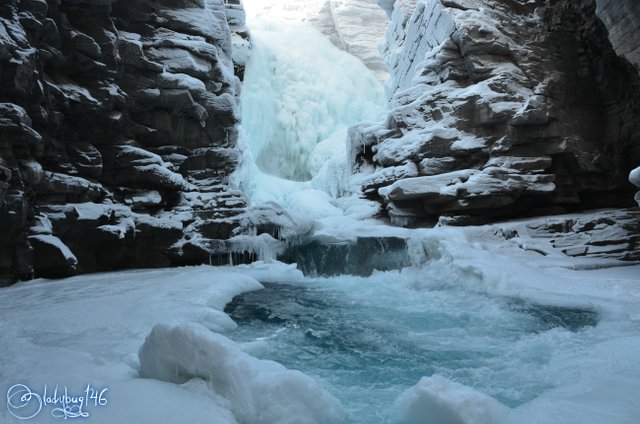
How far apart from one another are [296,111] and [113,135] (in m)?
18.9

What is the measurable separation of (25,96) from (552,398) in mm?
11395

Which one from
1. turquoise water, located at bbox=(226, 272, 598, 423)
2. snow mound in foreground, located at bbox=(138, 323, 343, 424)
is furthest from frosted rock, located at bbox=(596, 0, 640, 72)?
snow mound in foreground, located at bbox=(138, 323, 343, 424)

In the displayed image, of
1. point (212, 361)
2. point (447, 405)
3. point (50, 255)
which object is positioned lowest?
point (447, 405)

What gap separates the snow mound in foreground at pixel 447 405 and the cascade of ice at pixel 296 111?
66.3 feet

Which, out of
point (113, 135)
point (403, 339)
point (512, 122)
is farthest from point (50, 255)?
point (512, 122)

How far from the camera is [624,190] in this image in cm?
1418

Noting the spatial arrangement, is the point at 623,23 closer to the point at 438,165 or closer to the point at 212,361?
the point at 438,165

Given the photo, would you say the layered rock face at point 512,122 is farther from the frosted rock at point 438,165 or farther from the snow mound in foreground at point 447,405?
the snow mound in foreground at point 447,405

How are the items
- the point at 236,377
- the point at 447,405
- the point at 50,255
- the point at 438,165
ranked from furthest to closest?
the point at 438,165, the point at 50,255, the point at 236,377, the point at 447,405

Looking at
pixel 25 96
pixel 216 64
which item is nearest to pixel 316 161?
pixel 216 64

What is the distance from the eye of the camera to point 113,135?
12.9 meters

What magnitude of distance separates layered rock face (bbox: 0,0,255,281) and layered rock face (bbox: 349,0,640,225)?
6.54 metres

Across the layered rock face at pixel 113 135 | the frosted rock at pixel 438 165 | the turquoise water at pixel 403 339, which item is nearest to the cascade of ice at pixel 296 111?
the layered rock face at pixel 113 135

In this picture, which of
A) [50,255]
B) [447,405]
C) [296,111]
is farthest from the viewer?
[296,111]
